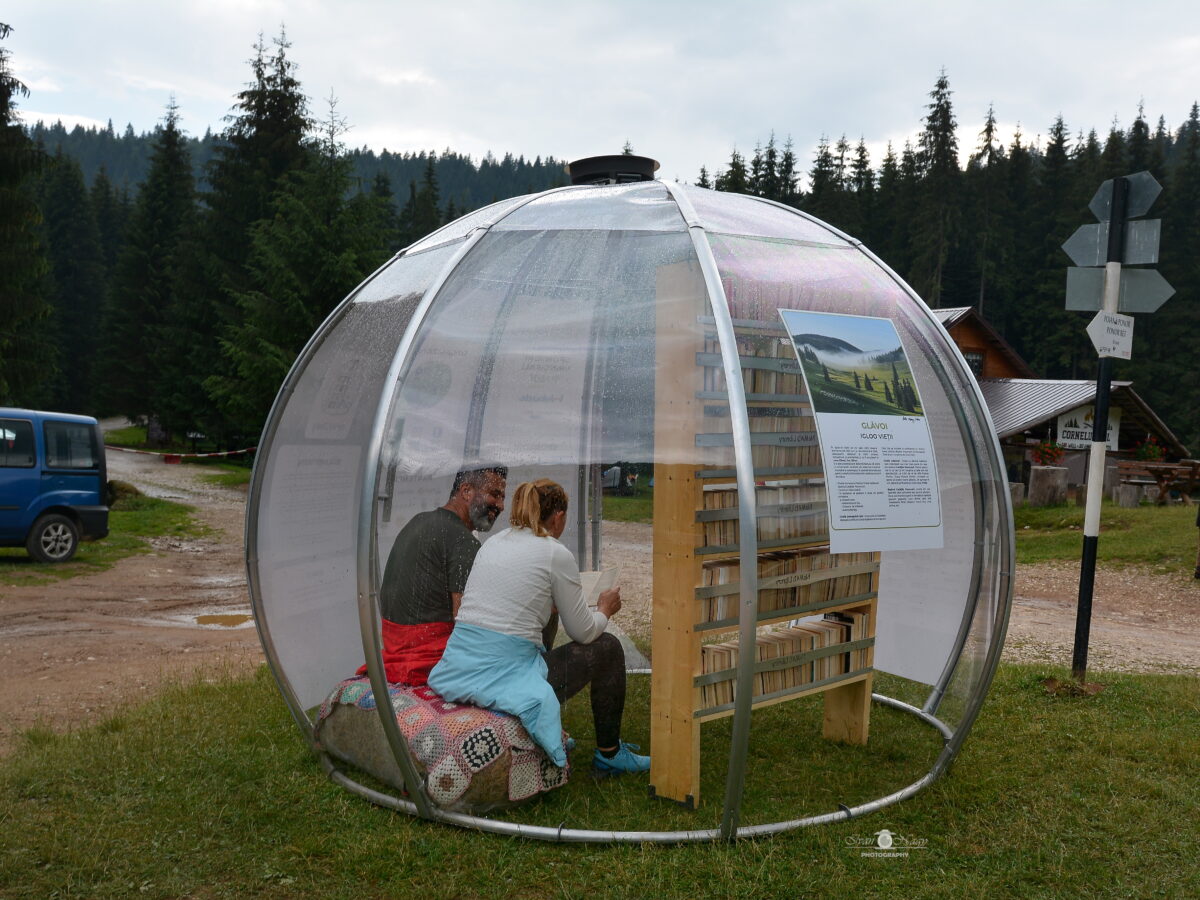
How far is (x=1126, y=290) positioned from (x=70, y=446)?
11.7 m

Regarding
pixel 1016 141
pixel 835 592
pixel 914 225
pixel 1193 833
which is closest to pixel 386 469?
pixel 835 592

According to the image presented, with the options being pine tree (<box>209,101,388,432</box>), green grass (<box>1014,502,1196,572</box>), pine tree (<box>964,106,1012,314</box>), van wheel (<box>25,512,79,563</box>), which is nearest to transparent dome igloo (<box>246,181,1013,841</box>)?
van wheel (<box>25,512,79,563</box>)

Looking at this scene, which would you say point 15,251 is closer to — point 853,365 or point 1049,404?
point 853,365

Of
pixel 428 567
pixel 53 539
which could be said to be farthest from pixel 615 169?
pixel 53 539

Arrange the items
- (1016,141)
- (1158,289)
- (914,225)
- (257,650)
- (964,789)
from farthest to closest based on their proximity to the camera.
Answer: (1016,141)
(914,225)
(257,650)
(1158,289)
(964,789)

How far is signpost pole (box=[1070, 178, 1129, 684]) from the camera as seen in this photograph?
7129mm

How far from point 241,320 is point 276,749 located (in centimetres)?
2646

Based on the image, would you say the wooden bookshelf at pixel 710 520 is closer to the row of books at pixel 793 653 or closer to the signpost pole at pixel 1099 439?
the row of books at pixel 793 653

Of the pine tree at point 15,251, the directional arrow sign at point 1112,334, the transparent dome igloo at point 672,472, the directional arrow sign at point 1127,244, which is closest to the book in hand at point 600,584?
the transparent dome igloo at point 672,472

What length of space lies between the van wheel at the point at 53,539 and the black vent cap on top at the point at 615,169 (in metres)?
10.1

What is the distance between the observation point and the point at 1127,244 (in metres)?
7.13

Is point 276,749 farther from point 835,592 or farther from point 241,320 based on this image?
point 241,320

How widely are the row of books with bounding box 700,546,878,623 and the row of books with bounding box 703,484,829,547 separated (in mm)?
139

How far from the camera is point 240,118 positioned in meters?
32.9
